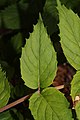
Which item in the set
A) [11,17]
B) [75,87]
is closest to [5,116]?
[75,87]

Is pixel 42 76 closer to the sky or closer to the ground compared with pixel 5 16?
closer to the ground

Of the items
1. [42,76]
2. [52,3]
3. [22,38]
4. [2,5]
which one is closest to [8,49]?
[22,38]

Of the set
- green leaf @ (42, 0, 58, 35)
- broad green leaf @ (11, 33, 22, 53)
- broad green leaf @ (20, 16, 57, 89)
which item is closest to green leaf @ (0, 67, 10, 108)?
broad green leaf @ (20, 16, 57, 89)

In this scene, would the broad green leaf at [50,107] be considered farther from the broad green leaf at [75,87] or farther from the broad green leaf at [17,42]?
the broad green leaf at [17,42]

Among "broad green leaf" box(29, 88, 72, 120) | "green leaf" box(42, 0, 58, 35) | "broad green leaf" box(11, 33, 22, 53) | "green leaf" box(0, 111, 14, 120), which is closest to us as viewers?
"broad green leaf" box(29, 88, 72, 120)

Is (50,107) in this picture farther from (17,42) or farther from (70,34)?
(17,42)

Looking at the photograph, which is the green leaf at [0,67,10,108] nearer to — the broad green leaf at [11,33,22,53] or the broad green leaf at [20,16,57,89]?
the broad green leaf at [20,16,57,89]

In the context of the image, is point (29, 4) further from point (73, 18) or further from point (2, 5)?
point (73, 18)
